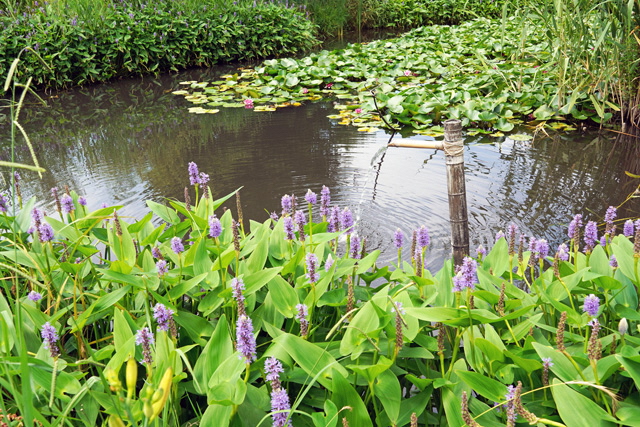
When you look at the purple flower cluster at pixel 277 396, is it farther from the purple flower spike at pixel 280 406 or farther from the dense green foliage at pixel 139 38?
the dense green foliage at pixel 139 38

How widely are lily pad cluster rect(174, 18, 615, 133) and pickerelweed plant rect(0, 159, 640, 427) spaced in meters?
2.74

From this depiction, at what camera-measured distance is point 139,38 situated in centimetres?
826

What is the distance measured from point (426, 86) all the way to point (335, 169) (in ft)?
8.03

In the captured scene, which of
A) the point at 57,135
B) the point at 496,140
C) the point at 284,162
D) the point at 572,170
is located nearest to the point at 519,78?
the point at 496,140

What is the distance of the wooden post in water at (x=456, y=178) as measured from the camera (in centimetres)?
221

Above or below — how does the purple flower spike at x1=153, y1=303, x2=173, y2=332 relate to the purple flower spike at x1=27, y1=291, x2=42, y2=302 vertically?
above

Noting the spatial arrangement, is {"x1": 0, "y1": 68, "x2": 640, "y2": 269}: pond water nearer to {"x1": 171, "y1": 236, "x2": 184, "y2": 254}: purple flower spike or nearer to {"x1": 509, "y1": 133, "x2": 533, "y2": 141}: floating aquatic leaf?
{"x1": 509, "y1": 133, "x2": 533, "y2": 141}: floating aquatic leaf

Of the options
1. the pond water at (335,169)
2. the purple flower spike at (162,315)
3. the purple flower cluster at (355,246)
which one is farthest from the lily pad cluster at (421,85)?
the purple flower spike at (162,315)

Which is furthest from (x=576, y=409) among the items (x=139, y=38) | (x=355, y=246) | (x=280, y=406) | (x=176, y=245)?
(x=139, y=38)

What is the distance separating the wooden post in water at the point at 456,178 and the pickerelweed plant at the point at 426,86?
190 centimetres

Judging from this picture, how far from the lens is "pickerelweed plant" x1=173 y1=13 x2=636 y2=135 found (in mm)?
5176

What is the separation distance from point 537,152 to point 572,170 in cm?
48

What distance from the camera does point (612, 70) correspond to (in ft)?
14.1

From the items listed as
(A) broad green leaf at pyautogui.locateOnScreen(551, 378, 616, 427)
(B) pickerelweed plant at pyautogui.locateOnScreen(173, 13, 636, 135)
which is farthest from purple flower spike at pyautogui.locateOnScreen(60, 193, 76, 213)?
(B) pickerelweed plant at pyautogui.locateOnScreen(173, 13, 636, 135)
